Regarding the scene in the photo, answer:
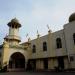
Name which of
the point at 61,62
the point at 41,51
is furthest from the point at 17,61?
the point at 61,62

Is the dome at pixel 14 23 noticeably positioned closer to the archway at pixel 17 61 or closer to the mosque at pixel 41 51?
the mosque at pixel 41 51

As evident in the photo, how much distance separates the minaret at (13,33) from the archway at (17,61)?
2.70 m

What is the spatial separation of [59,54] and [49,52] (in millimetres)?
2456

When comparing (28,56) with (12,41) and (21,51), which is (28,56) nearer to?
(21,51)

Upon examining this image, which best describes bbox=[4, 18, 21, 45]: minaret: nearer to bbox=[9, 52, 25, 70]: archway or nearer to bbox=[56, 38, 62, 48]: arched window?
bbox=[9, 52, 25, 70]: archway

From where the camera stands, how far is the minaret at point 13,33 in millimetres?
31811

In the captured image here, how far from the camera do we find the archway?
3048cm

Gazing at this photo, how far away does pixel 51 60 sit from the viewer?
25.8m

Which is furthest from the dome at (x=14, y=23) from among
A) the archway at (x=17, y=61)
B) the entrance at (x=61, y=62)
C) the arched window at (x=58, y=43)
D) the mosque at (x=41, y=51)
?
the entrance at (x=61, y=62)

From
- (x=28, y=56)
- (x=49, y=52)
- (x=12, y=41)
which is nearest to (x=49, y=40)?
(x=49, y=52)

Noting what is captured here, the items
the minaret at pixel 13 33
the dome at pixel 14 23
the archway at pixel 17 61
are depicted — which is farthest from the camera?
the dome at pixel 14 23

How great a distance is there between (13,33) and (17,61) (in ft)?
19.7

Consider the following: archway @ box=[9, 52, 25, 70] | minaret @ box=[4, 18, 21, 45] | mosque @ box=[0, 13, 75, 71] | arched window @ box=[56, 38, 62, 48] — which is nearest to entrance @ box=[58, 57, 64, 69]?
mosque @ box=[0, 13, 75, 71]

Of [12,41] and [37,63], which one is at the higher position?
[12,41]
